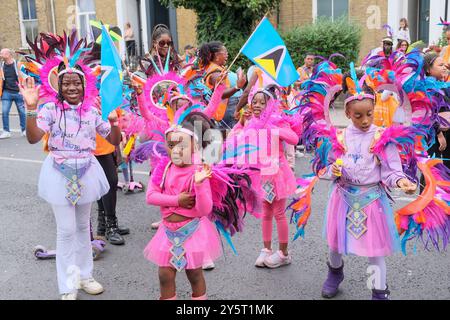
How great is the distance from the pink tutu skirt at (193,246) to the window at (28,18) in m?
21.8

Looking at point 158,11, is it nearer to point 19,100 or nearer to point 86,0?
point 86,0

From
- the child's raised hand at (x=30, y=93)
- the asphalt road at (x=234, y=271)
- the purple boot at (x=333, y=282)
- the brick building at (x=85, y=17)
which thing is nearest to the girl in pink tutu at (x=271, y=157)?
the asphalt road at (x=234, y=271)

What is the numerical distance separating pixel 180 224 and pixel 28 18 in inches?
882

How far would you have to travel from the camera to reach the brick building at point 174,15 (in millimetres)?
15664

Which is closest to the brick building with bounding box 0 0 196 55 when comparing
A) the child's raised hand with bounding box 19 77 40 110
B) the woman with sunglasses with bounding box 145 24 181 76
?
the woman with sunglasses with bounding box 145 24 181 76

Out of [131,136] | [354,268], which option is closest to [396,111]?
[354,268]

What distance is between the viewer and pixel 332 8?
659 inches

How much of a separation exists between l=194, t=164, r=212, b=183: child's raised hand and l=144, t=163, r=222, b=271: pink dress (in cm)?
17

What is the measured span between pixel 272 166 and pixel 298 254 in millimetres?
981

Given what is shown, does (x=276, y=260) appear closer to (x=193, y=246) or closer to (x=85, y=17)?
→ (x=193, y=246)

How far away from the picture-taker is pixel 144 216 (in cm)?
593

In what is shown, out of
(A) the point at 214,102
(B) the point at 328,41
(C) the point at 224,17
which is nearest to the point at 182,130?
(A) the point at 214,102

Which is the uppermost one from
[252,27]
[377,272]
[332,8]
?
[332,8]

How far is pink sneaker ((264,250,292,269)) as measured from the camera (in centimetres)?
436
